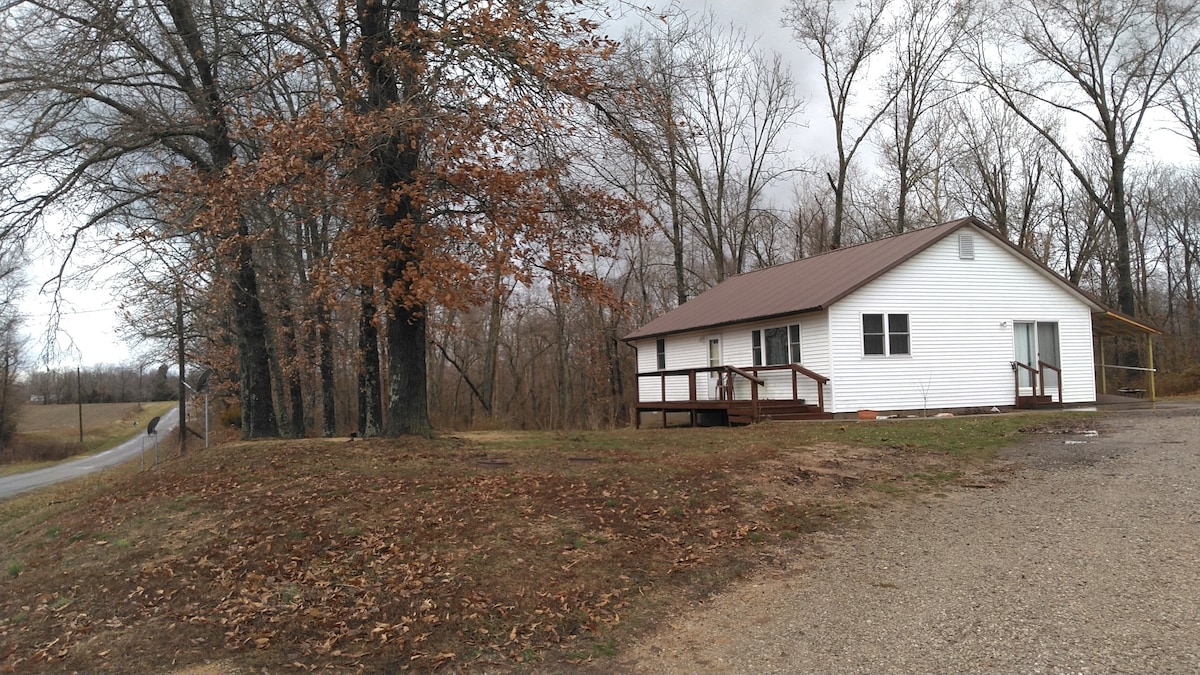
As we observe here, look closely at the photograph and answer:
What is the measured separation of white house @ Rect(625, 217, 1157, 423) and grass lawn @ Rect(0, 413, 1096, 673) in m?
8.22

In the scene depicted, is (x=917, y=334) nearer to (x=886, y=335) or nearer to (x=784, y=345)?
(x=886, y=335)

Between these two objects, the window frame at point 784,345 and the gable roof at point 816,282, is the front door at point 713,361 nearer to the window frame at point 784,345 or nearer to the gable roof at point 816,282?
the gable roof at point 816,282

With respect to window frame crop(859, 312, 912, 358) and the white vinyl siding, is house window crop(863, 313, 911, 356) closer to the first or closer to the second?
window frame crop(859, 312, 912, 358)

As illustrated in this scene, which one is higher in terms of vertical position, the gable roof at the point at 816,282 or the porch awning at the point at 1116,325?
the gable roof at the point at 816,282

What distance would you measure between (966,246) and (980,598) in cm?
1698

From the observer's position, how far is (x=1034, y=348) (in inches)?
829

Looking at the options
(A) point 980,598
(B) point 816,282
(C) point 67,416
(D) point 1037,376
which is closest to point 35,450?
(C) point 67,416

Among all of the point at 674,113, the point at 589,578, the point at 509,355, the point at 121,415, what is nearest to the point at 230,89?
the point at 674,113

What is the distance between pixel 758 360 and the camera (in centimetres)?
2192

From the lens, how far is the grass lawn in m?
5.05

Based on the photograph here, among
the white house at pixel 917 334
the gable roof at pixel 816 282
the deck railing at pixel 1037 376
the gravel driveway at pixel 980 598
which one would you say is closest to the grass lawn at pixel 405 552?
the gravel driveway at pixel 980 598

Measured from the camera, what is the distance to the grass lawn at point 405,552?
5.05 meters

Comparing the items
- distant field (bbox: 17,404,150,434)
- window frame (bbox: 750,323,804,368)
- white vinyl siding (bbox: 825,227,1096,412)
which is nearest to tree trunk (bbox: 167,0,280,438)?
window frame (bbox: 750,323,804,368)

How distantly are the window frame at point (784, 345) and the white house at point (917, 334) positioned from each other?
0.03 m
